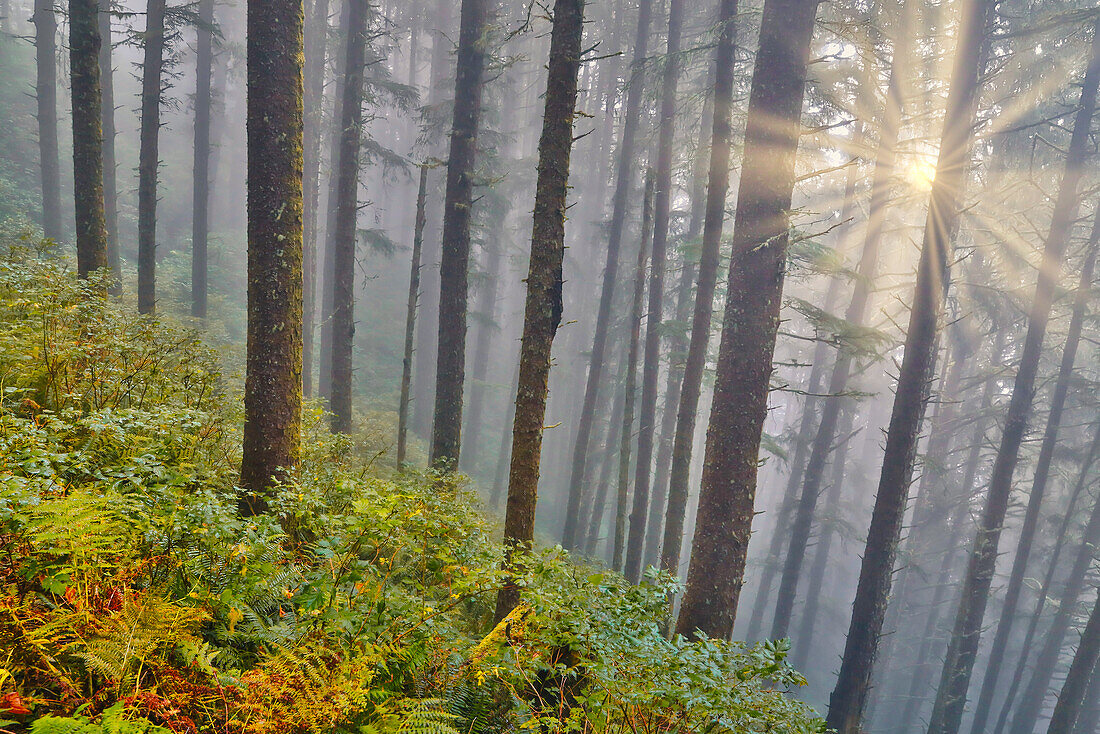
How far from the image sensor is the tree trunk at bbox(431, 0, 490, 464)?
34.1ft

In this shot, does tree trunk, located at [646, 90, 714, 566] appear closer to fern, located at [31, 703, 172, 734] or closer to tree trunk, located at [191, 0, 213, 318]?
fern, located at [31, 703, 172, 734]

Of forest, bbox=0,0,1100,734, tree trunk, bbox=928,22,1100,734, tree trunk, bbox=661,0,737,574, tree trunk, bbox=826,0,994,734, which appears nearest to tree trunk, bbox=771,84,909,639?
forest, bbox=0,0,1100,734

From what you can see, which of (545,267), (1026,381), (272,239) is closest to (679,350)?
(1026,381)

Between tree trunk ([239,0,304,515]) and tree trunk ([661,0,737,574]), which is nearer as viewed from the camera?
tree trunk ([239,0,304,515])

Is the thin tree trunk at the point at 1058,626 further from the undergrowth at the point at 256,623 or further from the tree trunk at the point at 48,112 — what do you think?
the tree trunk at the point at 48,112

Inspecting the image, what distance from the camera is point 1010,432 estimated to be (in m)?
14.1

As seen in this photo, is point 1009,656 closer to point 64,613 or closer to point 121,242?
point 64,613

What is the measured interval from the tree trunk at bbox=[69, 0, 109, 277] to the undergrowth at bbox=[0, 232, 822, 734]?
374 cm

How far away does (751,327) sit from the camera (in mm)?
7289

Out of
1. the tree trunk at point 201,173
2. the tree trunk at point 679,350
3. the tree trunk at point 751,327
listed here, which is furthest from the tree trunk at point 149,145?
the tree trunk at point 679,350

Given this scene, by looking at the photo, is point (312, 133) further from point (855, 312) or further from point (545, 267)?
point (855, 312)

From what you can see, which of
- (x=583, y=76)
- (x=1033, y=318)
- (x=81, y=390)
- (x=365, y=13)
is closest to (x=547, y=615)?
(x=81, y=390)

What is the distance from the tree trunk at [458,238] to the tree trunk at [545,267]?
4544mm

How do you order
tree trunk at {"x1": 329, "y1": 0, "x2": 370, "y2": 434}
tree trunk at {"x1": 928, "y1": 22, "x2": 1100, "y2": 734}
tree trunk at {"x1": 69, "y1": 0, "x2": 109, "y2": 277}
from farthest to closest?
tree trunk at {"x1": 928, "y1": 22, "x2": 1100, "y2": 734} < tree trunk at {"x1": 329, "y1": 0, "x2": 370, "y2": 434} < tree trunk at {"x1": 69, "y1": 0, "x2": 109, "y2": 277}
